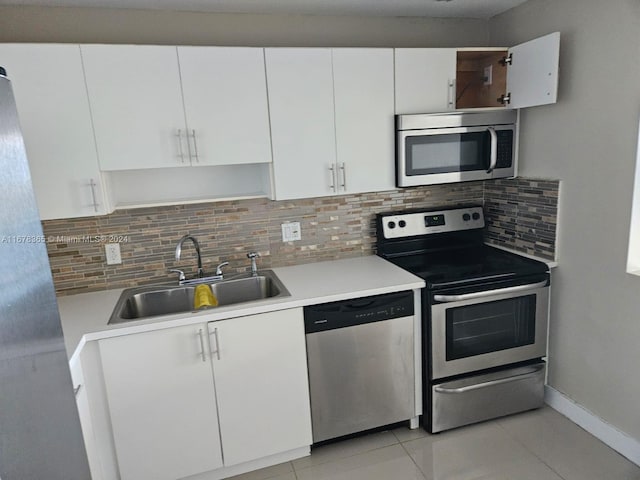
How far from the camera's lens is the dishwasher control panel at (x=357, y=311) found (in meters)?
2.12

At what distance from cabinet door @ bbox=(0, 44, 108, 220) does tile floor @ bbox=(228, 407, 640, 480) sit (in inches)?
62.3

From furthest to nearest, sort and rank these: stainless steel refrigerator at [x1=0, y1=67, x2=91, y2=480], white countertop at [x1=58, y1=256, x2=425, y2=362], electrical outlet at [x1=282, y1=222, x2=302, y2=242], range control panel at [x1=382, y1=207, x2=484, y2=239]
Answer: range control panel at [x1=382, y1=207, x2=484, y2=239]
electrical outlet at [x1=282, y1=222, x2=302, y2=242]
white countertop at [x1=58, y1=256, x2=425, y2=362]
stainless steel refrigerator at [x1=0, y1=67, x2=91, y2=480]

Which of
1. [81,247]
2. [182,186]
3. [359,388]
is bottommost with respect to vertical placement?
[359,388]

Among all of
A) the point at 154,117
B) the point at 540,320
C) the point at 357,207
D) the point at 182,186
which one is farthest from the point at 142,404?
the point at 540,320

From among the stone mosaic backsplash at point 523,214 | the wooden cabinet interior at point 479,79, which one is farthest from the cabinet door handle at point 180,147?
the stone mosaic backsplash at point 523,214

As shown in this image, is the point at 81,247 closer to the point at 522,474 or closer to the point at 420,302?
the point at 420,302

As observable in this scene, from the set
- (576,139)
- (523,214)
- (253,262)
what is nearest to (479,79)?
(576,139)

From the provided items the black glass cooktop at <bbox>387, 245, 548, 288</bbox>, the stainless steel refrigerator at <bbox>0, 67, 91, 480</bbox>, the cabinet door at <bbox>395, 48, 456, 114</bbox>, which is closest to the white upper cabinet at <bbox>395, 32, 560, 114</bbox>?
the cabinet door at <bbox>395, 48, 456, 114</bbox>

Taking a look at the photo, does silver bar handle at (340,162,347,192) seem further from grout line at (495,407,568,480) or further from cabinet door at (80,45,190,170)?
grout line at (495,407,568,480)

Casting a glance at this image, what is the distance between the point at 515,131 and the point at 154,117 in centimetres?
200

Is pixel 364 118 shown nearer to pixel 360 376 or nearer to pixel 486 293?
pixel 486 293

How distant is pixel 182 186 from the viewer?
2.45 meters

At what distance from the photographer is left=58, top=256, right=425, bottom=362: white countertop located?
73.2 inches

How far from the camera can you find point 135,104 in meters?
2.03
